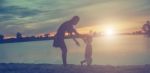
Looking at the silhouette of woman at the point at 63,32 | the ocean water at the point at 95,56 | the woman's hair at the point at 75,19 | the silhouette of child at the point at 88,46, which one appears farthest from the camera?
the ocean water at the point at 95,56

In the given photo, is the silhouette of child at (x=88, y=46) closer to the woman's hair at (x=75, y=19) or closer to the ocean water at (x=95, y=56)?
the woman's hair at (x=75, y=19)

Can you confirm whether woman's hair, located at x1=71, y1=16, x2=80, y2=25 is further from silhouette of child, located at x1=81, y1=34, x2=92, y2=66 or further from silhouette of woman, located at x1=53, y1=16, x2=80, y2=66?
silhouette of child, located at x1=81, y1=34, x2=92, y2=66

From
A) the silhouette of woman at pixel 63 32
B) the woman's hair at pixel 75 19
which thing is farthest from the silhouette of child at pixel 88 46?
the woman's hair at pixel 75 19

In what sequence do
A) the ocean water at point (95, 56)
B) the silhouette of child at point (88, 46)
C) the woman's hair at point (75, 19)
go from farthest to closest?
the ocean water at point (95, 56)
the silhouette of child at point (88, 46)
the woman's hair at point (75, 19)

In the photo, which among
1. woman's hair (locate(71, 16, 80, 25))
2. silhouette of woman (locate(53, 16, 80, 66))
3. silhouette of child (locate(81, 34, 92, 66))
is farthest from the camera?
silhouette of child (locate(81, 34, 92, 66))

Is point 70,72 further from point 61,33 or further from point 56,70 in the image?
point 61,33

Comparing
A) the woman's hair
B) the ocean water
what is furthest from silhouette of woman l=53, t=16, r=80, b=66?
the ocean water

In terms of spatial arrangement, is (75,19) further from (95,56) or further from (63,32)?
(95,56)

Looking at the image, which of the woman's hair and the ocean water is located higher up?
the woman's hair

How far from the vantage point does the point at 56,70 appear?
17.5m

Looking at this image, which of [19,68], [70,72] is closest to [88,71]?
[70,72]

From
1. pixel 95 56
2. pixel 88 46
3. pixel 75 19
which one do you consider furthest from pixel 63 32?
pixel 95 56

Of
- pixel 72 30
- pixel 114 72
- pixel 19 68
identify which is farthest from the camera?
pixel 19 68

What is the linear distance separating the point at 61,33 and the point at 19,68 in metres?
2.76
